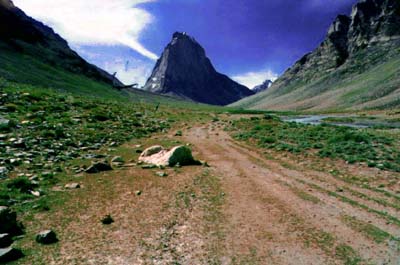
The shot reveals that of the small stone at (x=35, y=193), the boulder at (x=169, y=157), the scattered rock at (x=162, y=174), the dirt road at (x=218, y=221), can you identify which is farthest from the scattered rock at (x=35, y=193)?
the boulder at (x=169, y=157)

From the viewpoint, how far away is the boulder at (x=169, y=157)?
21.8 m

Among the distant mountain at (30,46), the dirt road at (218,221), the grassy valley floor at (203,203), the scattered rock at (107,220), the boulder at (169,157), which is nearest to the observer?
the dirt road at (218,221)

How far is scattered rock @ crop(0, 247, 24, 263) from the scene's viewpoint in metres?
8.87

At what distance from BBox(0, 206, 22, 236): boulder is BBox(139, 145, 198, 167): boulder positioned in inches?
443

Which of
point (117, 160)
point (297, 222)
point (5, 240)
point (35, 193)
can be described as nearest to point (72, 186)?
point (35, 193)

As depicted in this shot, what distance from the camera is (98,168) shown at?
18.6 meters

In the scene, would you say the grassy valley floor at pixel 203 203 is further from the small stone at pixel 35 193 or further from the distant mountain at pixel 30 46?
the distant mountain at pixel 30 46

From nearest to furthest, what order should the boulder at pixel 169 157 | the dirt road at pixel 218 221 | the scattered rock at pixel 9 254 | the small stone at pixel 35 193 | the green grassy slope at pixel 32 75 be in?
1. the scattered rock at pixel 9 254
2. the dirt road at pixel 218 221
3. the small stone at pixel 35 193
4. the boulder at pixel 169 157
5. the green grassy slope at pixel 32 75

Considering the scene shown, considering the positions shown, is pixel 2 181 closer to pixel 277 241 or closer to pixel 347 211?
pixel 277 241

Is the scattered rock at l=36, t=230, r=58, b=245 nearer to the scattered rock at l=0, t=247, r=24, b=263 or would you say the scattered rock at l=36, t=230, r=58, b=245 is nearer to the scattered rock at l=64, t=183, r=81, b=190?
the scattered rock at l=0, t=247, r=24, b=263

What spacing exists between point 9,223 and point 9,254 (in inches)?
69.7

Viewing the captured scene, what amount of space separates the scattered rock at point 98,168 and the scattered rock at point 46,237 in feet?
26.0

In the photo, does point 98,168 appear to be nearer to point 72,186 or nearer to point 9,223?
point 72,186

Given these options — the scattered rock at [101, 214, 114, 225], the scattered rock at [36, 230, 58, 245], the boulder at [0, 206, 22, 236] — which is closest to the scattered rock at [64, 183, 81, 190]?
the scattered rock at [101, 214, 114, 225]
